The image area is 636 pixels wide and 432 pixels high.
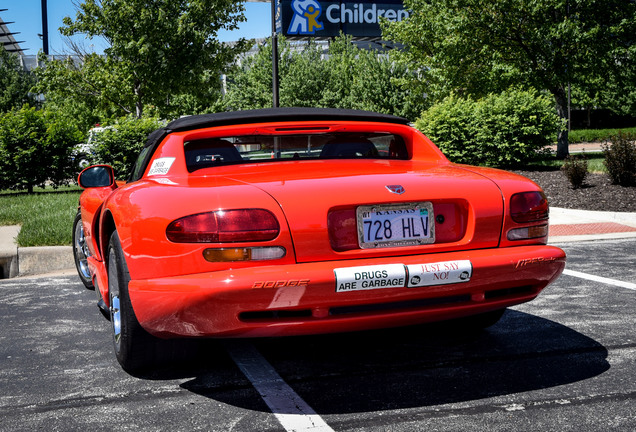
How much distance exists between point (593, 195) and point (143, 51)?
48.6 feet

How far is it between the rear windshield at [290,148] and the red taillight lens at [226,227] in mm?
867

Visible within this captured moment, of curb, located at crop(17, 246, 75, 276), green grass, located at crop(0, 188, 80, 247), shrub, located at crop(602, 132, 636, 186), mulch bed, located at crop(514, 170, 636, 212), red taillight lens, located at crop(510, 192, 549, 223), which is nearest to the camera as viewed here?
red taillight lens, located at crop(510, 192, 549, 223)

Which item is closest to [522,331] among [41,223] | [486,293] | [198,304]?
[486,293]

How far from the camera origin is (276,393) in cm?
335

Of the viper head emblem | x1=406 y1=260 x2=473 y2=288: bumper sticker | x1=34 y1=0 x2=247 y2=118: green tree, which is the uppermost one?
x1=34 y1=0 x2=247 y2=118: green tree

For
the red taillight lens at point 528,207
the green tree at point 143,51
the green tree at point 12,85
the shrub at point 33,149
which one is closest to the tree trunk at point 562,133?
the green tree at point 143,51

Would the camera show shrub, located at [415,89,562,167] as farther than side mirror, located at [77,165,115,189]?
Yes

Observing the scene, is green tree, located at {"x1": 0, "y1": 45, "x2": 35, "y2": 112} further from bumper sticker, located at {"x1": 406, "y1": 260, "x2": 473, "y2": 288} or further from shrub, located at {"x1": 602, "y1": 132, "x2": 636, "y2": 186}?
bumper sticker, located at {"x1": 406, "y1": 260, "x2": 473, "y2": 288}

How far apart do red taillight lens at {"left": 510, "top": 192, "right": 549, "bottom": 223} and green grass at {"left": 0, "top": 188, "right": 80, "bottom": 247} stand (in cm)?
604

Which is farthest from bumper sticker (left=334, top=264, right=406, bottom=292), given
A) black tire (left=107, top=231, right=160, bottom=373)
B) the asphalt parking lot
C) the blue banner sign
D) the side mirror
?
the blue banner sign

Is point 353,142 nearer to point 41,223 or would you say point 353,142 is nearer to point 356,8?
point 41,223

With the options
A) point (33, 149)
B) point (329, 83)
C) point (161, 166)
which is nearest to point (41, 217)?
point (33, 149)

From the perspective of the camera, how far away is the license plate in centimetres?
322

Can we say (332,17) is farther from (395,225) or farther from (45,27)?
(395,225)
